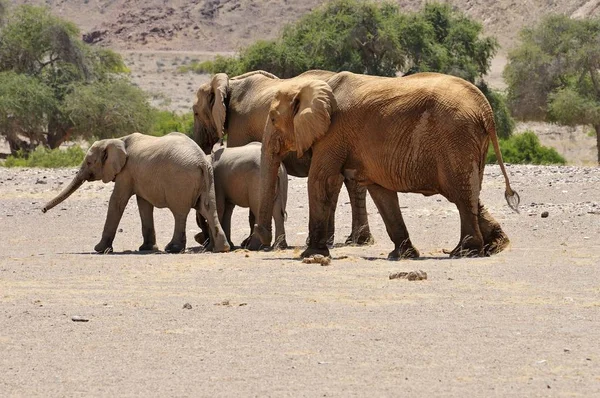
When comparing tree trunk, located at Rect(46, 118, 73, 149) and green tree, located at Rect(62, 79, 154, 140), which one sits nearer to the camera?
green tree, located at Rect(62, 79, 154, 140)

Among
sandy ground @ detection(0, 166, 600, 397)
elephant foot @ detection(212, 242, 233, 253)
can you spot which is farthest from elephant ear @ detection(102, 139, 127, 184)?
elephant foot @ detection(212, 242, 233, 253)

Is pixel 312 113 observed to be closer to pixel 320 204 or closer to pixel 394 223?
pixel 320 204

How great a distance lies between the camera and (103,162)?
15.0 metres

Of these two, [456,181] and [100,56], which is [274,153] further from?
[100,56]

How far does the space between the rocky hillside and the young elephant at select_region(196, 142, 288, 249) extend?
62276 mm

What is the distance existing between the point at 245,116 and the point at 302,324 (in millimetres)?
7521

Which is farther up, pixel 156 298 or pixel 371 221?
pixel 156 298

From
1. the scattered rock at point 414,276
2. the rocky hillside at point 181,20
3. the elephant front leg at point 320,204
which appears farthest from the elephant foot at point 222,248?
the rocky hillside at point 181,20

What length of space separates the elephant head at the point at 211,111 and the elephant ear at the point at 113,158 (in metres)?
1.41

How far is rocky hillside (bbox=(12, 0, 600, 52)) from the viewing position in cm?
8125

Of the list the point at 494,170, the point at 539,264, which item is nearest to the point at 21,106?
the point at 494,170

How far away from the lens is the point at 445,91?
12.4m

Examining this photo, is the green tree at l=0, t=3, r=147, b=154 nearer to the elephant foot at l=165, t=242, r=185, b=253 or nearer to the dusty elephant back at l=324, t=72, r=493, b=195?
the elephant foot at l=165, t=242, r=185, b=253

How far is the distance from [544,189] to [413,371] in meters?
13.2
